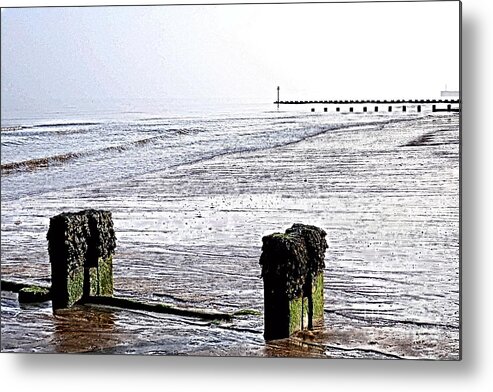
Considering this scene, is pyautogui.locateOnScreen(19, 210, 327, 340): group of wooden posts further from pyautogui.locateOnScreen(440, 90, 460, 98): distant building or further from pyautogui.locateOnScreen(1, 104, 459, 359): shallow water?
pyautogui.locateOnScreen(440, 90, 460, 98): distant building

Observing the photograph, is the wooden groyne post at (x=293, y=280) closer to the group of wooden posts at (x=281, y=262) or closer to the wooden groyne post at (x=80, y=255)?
the group of wooden posts at (x=281, y=262)

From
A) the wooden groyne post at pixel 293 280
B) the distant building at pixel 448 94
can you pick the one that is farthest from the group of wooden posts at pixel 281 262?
the distant building at pixel 448 94

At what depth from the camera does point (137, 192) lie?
Answer: 348 cm

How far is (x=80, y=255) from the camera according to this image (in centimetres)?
353

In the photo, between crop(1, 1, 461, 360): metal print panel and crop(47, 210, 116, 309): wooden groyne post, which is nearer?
crop(1, 1, 461, 360): metal print panel

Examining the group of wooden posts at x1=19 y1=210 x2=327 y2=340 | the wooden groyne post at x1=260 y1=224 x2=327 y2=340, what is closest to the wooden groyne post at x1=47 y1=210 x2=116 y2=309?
the group of wooden posts at x1=19 y1=210 x2=327 y2=340

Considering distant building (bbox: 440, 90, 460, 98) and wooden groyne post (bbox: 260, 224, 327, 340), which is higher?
distant building (bbox: 440, 90, 460, 98)

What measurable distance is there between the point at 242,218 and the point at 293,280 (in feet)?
0.75

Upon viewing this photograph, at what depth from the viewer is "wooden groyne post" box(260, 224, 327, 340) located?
11.1 feet

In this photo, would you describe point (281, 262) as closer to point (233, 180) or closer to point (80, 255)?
point (233, 180)

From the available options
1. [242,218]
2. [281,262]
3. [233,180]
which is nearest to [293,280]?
[281,262]

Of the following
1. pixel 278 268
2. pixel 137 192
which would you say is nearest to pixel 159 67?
pixel 137 192

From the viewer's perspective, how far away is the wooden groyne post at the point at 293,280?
3385 millimetres

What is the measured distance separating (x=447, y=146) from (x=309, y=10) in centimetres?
54
